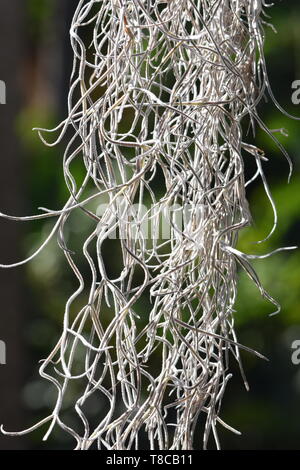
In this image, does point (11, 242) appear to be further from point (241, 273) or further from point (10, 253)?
point (241, 273)

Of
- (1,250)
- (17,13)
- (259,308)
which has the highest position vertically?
(17,13)

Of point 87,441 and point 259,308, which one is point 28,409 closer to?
point 259,308

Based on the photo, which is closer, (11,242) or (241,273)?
(11,242)

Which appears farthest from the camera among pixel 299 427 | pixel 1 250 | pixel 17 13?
pixel 299 427

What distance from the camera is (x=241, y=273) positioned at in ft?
7.27

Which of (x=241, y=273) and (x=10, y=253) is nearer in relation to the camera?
(x=10, y=253)

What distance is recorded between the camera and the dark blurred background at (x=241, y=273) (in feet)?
6.61

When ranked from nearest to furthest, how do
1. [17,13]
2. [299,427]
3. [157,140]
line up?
[157,140]
[17,13]
[299,427]

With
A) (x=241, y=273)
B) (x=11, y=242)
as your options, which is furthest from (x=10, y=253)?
(x=241, y=273)

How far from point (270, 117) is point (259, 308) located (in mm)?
585

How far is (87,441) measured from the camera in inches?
22.7

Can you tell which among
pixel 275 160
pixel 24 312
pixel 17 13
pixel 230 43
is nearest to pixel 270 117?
pixel 275 160

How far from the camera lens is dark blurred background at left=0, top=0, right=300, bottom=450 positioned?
2.02m
